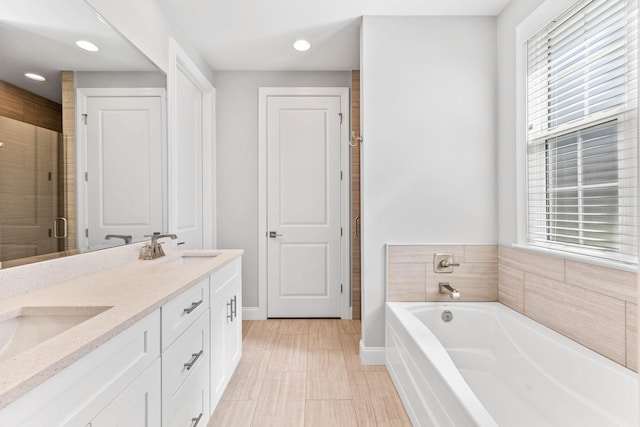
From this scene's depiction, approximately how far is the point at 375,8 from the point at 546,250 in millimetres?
1918

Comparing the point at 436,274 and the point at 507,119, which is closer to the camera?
the point at 507,119

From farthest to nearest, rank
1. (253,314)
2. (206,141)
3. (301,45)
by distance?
1. (253,314)
2. (206,141)
3. (301,45)

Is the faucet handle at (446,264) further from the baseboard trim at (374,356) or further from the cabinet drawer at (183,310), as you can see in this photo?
the cabinet drawer at (183,310)

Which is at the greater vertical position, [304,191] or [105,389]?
[304,191]

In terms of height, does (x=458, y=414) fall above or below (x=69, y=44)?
below

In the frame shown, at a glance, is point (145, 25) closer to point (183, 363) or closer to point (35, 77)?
point (35, 77)

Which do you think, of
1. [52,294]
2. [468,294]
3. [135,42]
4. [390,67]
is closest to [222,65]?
[135,42]

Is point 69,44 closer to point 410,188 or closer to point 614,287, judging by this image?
point 410,188

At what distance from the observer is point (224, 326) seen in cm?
199

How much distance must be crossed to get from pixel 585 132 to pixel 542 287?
872mm

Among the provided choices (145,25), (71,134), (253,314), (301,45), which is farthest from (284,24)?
(253,314)

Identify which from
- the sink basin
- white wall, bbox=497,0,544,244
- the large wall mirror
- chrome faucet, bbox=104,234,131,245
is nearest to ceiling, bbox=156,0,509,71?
white wall, bbox=497,0,544,244

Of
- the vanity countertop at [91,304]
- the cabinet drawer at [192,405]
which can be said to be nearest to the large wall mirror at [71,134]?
the vanity countertop at [91,304]

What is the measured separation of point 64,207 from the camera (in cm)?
138
